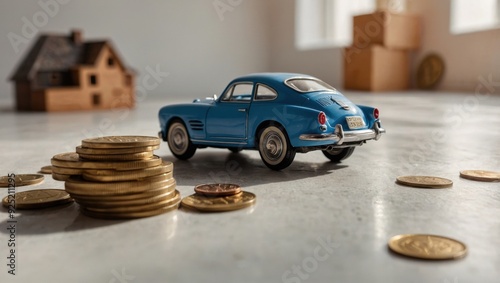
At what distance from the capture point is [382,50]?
14.1 m

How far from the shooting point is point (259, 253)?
2.05 metres

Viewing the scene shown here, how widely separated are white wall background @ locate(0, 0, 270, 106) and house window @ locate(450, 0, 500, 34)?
7.68m

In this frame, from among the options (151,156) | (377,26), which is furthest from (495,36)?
(151,156)

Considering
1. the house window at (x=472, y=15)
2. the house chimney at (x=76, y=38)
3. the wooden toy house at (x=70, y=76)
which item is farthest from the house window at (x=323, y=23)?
the house chimney at (x=76, y=38)

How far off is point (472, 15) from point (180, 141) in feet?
36.9

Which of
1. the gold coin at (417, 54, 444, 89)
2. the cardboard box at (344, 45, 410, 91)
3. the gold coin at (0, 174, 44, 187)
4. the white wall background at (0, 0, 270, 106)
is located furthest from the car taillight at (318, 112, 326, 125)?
the white wall background at (0, 0, 270, 106)

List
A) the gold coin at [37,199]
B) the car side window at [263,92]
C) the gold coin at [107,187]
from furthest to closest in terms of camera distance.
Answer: the car side window at [263,92] < the gold coin at [37,199] < the gold coin at [107,187]

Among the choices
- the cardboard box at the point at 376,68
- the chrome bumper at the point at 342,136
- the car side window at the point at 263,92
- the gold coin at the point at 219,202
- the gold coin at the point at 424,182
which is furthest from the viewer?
the cardboard box at the point at 376,68

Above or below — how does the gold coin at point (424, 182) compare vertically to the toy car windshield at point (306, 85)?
below

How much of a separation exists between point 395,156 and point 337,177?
1.07m

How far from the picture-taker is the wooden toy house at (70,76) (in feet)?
34.1

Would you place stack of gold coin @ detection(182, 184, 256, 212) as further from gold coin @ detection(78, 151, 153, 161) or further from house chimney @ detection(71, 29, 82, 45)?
house chimney @ detection(71, 29, 82, 45)

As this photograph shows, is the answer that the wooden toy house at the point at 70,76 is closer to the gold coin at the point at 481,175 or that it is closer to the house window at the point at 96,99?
the house window at the point at 96,99

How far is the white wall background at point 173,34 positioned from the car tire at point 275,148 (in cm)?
1305
